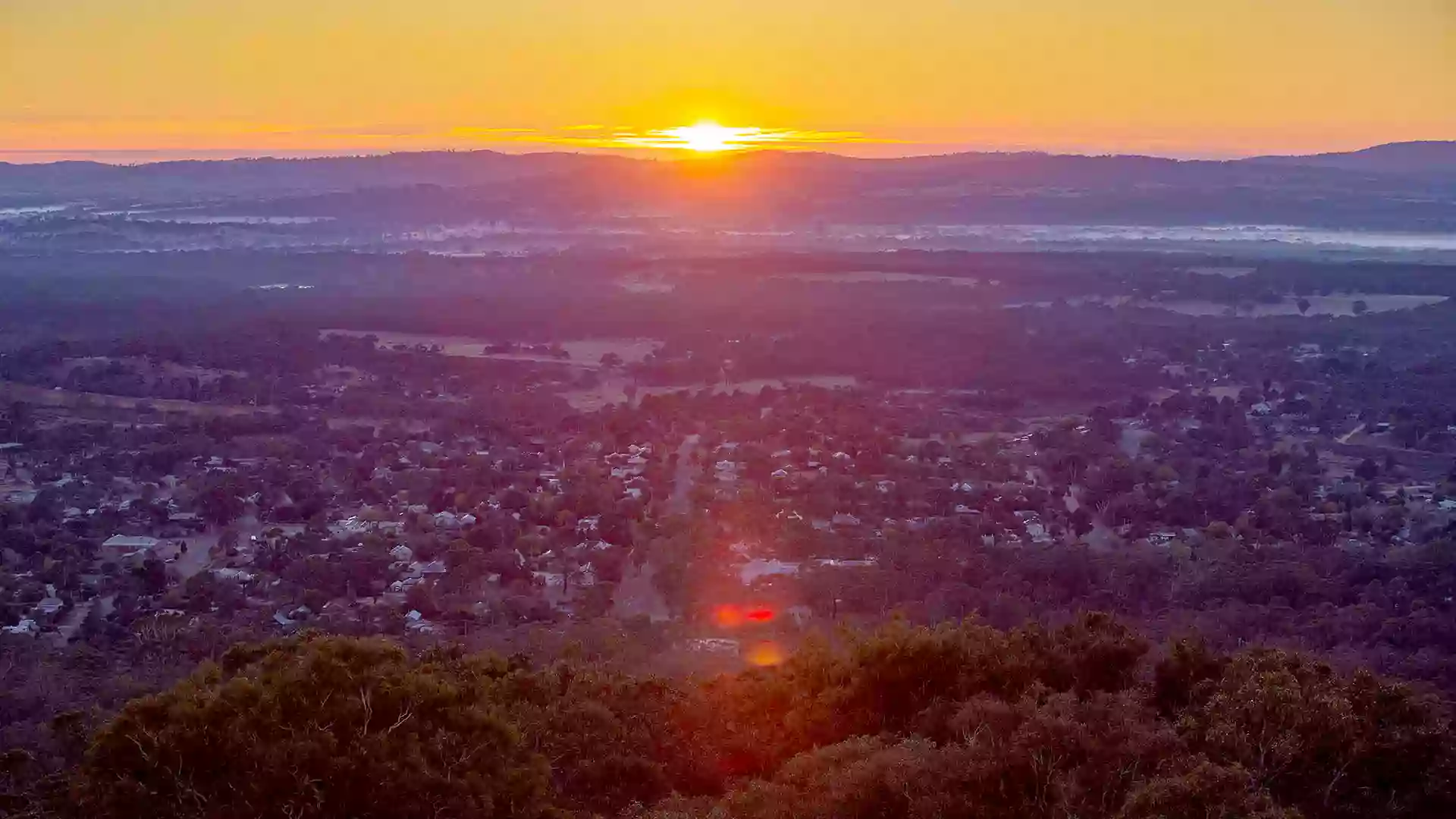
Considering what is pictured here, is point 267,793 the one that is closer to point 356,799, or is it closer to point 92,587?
point 356,799

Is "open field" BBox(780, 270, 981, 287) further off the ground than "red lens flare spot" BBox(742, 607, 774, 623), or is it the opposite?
"open field" BBox(780, 270, 981, 287)

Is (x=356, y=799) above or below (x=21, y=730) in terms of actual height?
above

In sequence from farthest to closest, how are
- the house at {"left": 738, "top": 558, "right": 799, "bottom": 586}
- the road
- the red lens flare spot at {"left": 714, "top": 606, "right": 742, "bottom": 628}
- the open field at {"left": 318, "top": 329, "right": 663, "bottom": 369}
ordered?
the open field at {"left": 318, "top": 329, "right": 663, "bottom": 369}, the road, the house at {"left": 738, "top": 558, "right": 799, "bottom": 586}, the red lens flare spot at {"left": 714, "top": 606, "right": 742, "bottom": 628}

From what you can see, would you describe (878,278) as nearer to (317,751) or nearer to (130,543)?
(130,543)

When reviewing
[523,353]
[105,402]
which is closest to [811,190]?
[523,353]

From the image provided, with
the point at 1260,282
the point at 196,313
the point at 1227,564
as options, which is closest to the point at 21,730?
the point at 1227,564

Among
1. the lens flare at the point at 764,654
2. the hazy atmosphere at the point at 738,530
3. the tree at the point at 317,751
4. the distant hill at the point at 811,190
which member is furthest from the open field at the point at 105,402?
A: the distant hill at the point at 811,190

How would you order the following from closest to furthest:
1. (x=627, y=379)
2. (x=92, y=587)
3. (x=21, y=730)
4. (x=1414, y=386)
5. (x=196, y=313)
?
(x=21, y=730) < (x=92, y=587) < (x=1414, y=386) < (x=627, y=379) < (x=196, y=313)

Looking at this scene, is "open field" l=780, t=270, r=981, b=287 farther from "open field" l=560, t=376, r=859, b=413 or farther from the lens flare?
the lens flare

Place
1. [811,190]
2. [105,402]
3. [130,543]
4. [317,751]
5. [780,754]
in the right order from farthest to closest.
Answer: [811,190]
[105,402]
[130,543]
[780,754]
[317,751]

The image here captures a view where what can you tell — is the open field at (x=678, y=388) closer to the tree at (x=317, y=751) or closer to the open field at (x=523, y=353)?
the open field at (x=523, y=353)

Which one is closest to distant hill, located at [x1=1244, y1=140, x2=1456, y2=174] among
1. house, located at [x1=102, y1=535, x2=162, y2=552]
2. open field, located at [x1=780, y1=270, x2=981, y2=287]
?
open field, located at [x1=780, y1=270, x2=981, y2=287]
